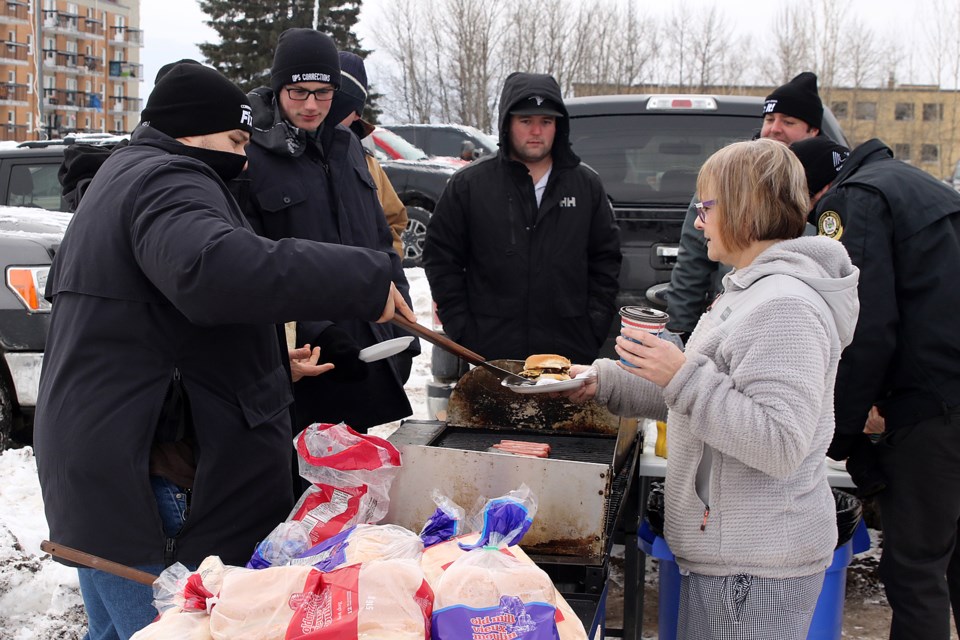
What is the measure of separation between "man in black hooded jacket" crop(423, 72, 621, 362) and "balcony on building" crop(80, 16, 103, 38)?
106m

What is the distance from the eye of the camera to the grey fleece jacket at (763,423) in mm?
2076

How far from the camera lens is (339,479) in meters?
2.20

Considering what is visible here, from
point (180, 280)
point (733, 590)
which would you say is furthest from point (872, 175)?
point (180, 280)

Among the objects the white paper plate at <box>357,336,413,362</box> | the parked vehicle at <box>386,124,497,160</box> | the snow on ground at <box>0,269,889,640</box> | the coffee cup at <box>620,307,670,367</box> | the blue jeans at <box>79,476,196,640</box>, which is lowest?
the snow on ground at <box>0,269,889,640</box>

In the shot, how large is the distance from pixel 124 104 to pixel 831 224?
4258 inches

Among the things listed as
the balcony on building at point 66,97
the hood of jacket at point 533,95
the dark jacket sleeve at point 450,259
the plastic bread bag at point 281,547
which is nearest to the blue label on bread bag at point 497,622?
the plastic bread bag at point 281,547

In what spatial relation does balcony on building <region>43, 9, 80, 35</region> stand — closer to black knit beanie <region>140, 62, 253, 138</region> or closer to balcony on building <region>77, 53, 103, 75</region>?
balcony on building <region>77, 53, 103, 75</region>

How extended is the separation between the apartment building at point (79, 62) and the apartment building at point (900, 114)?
64.5 m

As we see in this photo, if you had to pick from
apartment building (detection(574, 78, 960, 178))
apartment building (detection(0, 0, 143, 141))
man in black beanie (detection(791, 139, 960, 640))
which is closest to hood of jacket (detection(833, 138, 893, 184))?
man in black beanie (detection(791, 139, 960, 640))

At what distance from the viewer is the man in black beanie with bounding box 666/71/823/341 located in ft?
13.6

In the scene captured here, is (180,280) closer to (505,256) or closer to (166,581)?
(166,581)

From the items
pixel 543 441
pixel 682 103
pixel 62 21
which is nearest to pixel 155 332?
pixel 543 441

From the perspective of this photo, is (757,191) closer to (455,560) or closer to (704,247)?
(455,560)

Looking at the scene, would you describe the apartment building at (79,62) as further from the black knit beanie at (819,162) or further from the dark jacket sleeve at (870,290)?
the dark jacket sleeve at (870,290)
